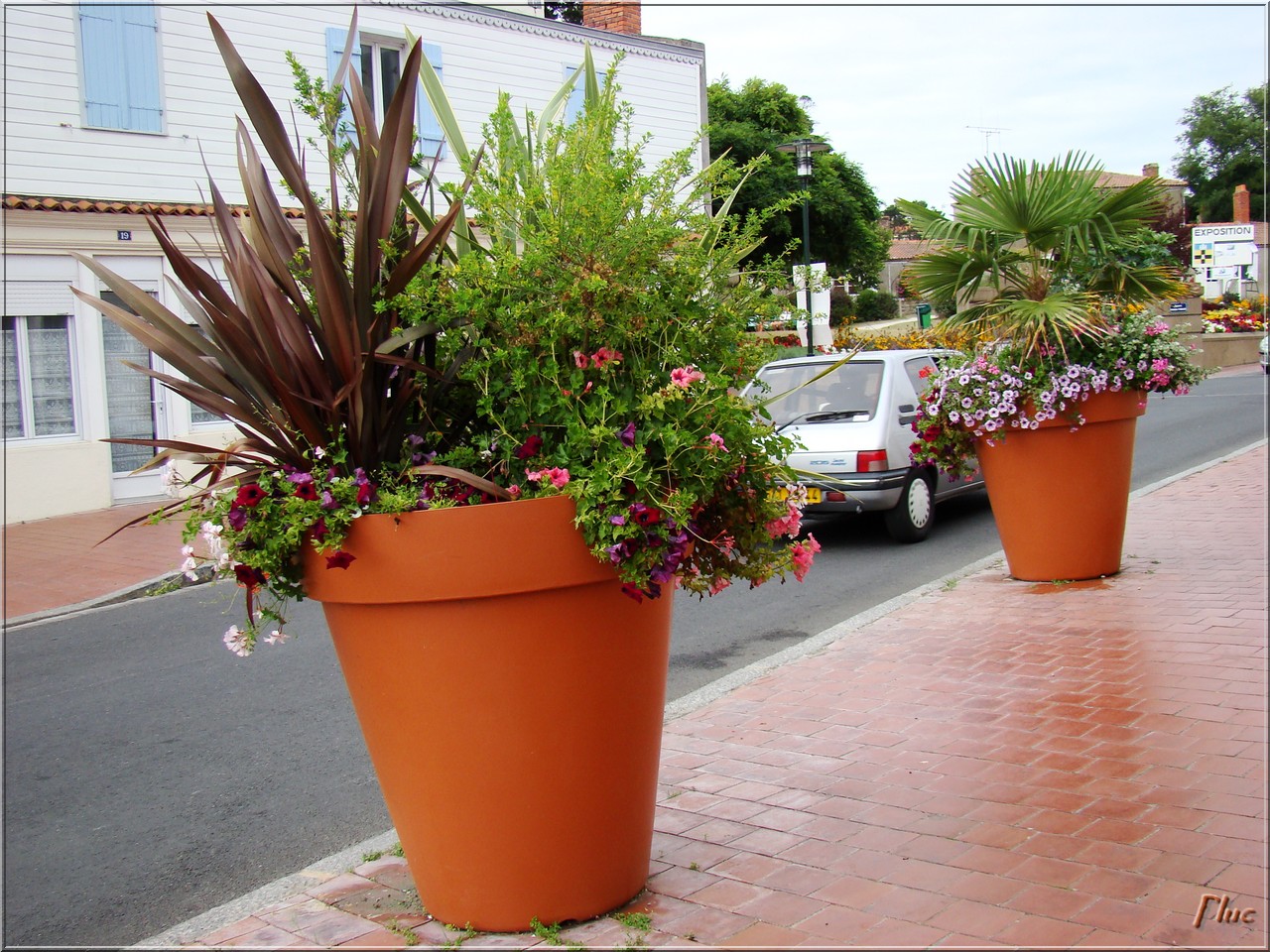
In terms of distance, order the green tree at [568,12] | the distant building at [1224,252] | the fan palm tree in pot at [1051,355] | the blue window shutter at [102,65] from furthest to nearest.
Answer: the distant building at [1224,252], the green tree at [568,12], the blue window shutter at [102,65], the fan palm tree in pot at [1051,355]

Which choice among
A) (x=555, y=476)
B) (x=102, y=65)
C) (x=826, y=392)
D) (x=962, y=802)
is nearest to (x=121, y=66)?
(x=102, y=65)

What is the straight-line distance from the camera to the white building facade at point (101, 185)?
44.4 ft

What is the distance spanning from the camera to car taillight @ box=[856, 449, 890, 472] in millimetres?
9758

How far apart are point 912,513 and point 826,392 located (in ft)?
4.54

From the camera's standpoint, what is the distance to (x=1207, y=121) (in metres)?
38.4

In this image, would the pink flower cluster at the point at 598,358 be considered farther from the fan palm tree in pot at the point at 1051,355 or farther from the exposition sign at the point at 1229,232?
the exposition sign at the point at 1229,232

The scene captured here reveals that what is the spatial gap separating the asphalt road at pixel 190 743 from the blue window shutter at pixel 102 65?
25.1 ft

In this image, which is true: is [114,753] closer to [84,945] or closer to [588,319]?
[84,945]

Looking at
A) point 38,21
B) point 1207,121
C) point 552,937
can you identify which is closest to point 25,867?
point 552,937

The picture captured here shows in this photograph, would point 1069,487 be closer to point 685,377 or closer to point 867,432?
point 867,432

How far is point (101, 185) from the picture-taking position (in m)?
14.3

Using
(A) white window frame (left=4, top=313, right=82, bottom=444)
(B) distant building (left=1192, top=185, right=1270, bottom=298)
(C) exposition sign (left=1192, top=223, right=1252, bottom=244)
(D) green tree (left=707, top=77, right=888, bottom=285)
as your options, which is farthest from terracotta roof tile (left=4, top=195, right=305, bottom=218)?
(D) green tree (left=707, top=77, right=888, bottom=285)

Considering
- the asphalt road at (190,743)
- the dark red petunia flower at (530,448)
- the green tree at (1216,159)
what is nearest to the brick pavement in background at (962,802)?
the asphalt road at (190,743)

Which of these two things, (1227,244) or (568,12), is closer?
(1227,244)
